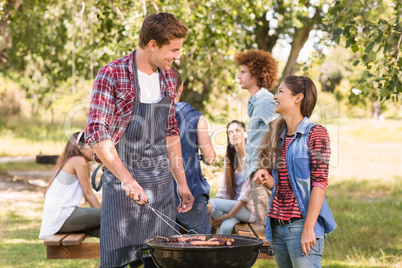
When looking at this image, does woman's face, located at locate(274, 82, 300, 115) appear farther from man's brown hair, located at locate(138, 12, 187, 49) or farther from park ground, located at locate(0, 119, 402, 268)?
park ground, located at locate(0, 119, 402, 268)

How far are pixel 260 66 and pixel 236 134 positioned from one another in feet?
2.85

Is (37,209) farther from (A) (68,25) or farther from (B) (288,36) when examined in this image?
(B) (288,36)

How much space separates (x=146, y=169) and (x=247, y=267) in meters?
0.78

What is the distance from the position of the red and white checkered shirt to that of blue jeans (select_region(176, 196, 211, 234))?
125 centimetres

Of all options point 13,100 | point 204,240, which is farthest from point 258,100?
point 13,100

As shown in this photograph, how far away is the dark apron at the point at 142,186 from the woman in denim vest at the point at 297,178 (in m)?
0.62

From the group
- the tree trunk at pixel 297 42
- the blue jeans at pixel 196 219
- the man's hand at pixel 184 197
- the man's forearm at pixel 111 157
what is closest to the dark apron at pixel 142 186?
the man's forearm at pixel 111 157

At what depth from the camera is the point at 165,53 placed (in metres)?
2.85

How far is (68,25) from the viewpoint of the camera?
33.0ft

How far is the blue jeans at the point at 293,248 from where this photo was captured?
9.11ft

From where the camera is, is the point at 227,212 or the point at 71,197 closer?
the point at 71,197

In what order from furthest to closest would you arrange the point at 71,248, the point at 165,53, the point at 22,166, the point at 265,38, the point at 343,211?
the point at 22,166 → the point at 265,38 → the point at 343,211 → the point at 71,248 → the point at 165,53

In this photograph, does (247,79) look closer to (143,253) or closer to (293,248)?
(293,248)

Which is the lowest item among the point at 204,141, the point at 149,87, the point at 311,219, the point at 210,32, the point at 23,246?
the point at 23,246
